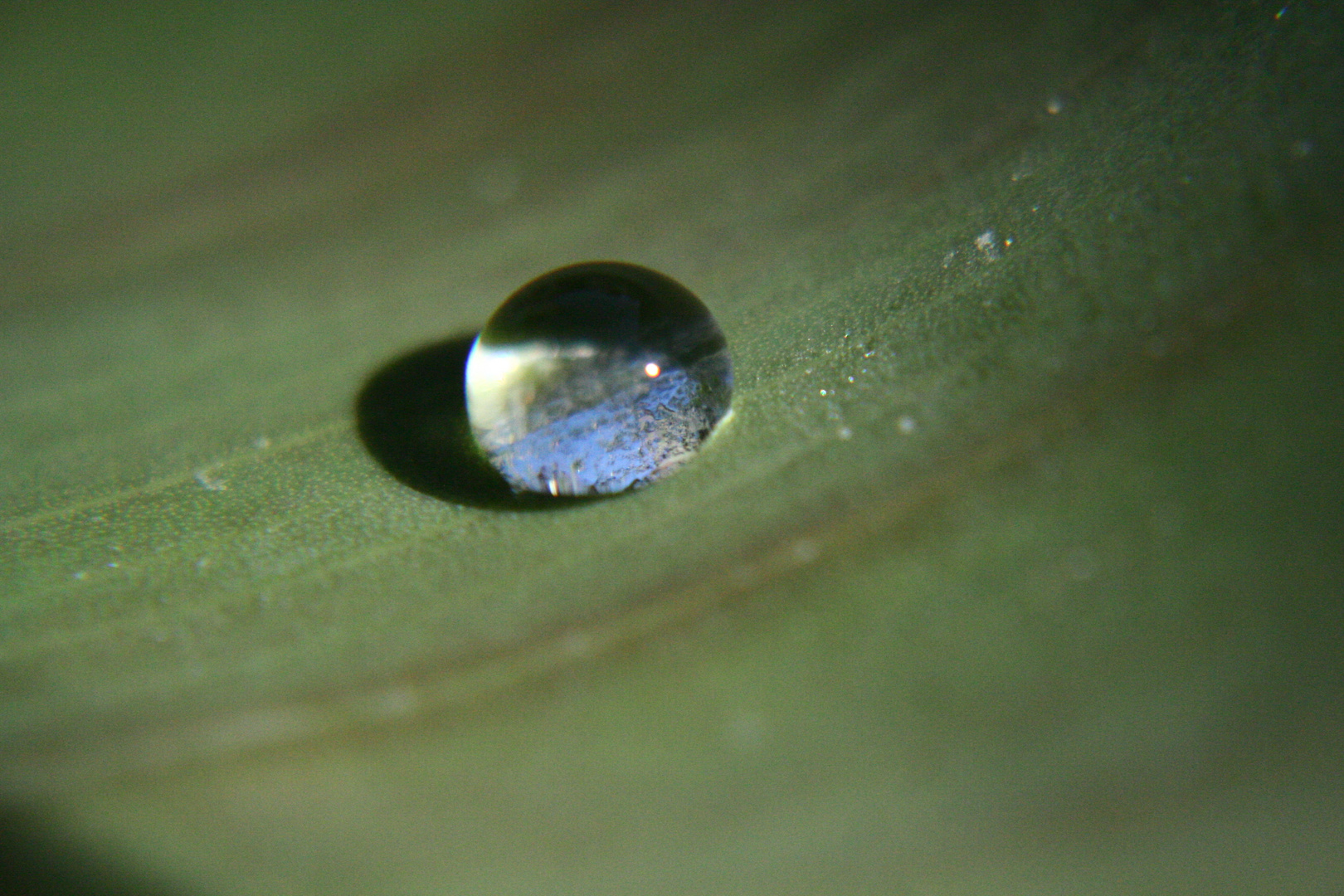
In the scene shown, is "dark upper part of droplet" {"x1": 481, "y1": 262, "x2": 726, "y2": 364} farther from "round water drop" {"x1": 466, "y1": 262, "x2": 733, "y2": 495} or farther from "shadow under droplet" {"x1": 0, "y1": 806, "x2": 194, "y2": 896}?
"shadow under droplet" {"x1": 0, "y1": 806, "x2": 194, "y2": 896}

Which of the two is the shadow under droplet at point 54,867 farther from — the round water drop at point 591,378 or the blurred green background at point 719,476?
the round water drop at point 591,378

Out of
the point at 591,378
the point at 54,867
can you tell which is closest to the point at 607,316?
the point at 591,378

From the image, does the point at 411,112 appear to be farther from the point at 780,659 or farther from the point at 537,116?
the point at 780,659

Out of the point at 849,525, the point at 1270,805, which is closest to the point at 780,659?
the point at 849,525

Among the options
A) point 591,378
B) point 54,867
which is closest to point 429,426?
point 591,378

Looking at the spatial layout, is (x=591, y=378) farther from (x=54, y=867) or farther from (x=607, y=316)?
(x=54, y=867)
